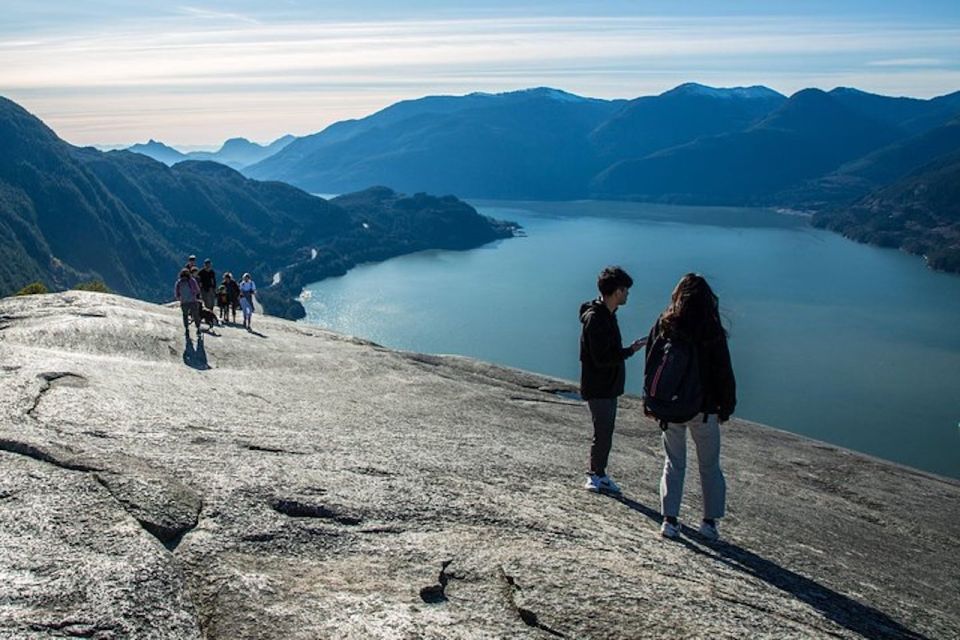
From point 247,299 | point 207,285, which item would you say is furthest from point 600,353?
point 247,299

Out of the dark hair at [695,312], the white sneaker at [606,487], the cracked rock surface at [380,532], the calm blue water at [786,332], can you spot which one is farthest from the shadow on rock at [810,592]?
the calm blue water at [786,332]

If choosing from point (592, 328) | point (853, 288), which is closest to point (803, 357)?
point (853, 288)

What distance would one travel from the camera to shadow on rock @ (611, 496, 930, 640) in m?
8.35

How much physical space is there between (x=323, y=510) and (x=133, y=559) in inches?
93.3

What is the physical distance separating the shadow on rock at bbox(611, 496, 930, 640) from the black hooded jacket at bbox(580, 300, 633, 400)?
76.1 inches

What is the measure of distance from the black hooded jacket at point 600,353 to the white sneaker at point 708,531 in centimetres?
204

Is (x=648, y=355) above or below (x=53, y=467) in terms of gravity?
above

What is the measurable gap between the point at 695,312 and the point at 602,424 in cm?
267

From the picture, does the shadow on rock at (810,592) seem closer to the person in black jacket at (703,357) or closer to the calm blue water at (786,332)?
the person in black jacket at (703,357)

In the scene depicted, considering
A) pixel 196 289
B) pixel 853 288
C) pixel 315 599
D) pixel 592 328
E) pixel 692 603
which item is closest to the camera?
pixel 315 599

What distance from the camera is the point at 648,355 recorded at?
9422 millimetres

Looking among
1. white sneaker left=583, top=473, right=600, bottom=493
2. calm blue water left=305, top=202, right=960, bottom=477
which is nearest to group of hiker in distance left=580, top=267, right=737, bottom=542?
white sneaker left=583, top=473, right=600, bottom=493

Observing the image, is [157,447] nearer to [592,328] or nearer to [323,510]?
[323,510]

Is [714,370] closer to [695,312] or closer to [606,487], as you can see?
[695,312]
